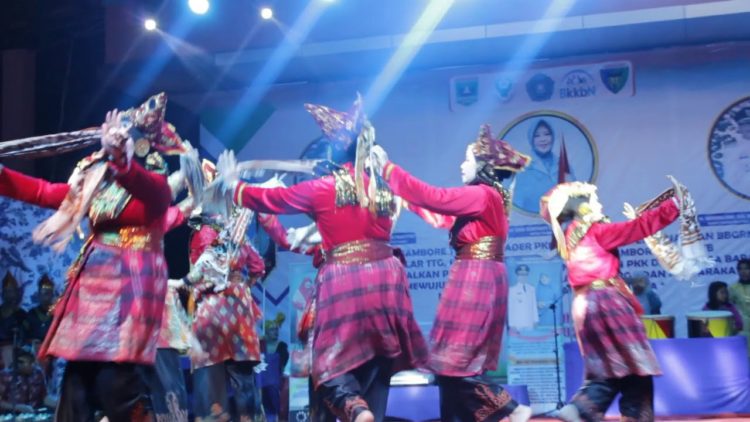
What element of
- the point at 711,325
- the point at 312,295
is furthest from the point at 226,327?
the point at 711,325

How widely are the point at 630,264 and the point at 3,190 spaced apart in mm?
6808

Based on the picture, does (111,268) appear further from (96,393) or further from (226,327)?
(226,327)

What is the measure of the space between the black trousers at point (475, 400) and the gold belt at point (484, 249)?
1.96ft

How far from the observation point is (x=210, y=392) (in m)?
5.06

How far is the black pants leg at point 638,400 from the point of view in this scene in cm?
458

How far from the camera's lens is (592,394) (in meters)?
4.62

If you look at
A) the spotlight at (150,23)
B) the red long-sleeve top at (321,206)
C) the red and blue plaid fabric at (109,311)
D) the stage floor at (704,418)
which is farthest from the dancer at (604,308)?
the spotlight at (150,23)

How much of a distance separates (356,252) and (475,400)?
3.27 ft

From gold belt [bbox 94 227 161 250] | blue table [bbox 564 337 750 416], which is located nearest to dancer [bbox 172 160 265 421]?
gold belt [bbox 94 227 161 250]

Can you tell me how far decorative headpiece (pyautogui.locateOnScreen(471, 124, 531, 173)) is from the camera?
15.4 feet

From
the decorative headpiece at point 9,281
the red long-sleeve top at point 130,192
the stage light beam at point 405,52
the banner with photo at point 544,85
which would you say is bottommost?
the decorative headpiece at point 9,281

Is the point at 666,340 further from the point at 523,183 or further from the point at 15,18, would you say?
the point at 15,18

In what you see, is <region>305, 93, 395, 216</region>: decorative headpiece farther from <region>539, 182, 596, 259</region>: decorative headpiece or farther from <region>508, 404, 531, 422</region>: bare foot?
<region>539, 182, 596, 259</region>: decorative headpiece

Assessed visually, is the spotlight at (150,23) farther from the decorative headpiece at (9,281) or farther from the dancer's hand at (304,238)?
the dancer's hand at (304,238)
